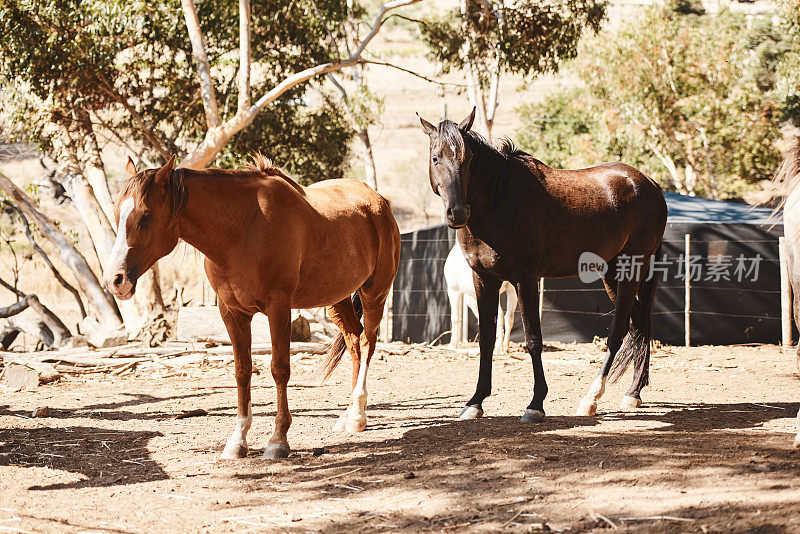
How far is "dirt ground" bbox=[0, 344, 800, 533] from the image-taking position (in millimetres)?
3348

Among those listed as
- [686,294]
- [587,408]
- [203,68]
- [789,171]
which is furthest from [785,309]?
[203,68]

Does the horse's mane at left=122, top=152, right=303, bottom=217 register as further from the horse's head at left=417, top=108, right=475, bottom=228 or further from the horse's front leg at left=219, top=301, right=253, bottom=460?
the horse's head at left=417, top=108, right=475, bottom=228

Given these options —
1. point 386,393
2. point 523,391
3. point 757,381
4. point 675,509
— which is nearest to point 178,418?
point 386,393

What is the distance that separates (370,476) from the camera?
13.8 feet

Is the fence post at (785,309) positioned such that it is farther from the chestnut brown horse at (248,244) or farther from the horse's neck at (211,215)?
the horse's neck at (211,215)

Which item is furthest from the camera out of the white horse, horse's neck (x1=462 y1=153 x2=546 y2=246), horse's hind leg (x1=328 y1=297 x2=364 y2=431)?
the white horse

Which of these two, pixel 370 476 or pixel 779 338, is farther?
pixel 779 338

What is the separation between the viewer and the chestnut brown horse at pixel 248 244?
4.28 m

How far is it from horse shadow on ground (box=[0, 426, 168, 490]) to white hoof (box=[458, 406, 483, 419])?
7.47 feet

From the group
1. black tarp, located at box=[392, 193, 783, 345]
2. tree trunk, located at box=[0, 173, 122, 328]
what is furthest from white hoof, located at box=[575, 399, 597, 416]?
tree trunk, located at box=[0, 173, 122, 328]

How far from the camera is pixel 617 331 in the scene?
6.41 m

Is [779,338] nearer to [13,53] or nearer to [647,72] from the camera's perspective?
[13,53]

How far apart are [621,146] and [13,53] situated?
24031 mm

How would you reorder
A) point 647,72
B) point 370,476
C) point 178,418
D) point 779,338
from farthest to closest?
point 647,72, point 779,338, point 178,418, point 370,476
